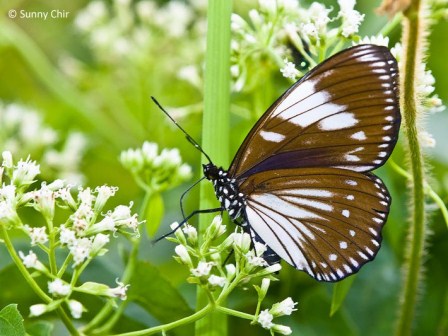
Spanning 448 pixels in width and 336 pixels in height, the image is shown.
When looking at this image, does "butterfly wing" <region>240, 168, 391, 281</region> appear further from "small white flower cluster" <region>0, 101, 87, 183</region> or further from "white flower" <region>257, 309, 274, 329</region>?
"small white flower cluster" <region>0, 101, 87, 183</region>

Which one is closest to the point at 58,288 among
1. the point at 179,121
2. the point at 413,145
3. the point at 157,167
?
the point at 157,167

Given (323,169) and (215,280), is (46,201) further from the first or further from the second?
(323,169)

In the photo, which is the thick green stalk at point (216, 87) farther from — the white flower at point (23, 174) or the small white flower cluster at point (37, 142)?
the small white flower cluster at point (37, 142)

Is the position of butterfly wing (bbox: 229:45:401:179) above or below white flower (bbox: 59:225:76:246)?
above

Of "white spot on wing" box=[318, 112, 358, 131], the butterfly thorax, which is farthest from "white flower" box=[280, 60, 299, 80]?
the butterfly thorax

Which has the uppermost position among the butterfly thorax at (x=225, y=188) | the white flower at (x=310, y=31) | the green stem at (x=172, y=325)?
the white flower at (x=310, y=31)

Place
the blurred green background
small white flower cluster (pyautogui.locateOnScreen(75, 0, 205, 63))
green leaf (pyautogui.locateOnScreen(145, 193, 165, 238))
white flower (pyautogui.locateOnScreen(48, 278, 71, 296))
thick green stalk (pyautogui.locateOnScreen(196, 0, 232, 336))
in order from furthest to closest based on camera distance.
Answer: small white flower cluster (pyautogui.locateOnScreen(75, 0, 205, 63))
the blurred green background
green leaf (pyautogui.locateOnScreen(145, 193, 165, 238))
thick green stalk (pyautogui.locateOnScreen(196, 0, 232, 336))
white flower (pyautogui.locateOnScreen(48, 278, 71, 296))

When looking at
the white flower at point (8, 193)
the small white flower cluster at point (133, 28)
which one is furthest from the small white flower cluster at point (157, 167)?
the small white flower cluster at point (133, 28)
